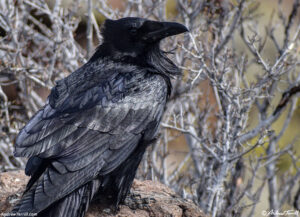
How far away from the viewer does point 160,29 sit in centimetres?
555

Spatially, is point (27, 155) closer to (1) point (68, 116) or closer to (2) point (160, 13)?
(1) point (68, 116)

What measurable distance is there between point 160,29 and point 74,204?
2020 millimetres

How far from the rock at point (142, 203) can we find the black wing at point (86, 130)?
0.54 metres

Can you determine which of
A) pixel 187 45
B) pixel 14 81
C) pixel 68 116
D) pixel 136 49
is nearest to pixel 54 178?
pixel 68 116

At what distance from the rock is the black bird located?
156 millimetres

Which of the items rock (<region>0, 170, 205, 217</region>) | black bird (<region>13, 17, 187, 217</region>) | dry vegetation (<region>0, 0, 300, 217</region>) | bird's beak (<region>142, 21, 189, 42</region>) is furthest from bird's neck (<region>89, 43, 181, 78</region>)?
rock (<region>0, 170, 205, 217</region>)

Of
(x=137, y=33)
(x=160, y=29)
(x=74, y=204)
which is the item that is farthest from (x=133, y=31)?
(x=74, y=204)

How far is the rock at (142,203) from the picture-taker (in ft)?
16.7

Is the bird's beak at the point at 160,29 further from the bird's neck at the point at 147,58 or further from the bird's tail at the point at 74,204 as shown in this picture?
the bird's tail at the point at 74,204

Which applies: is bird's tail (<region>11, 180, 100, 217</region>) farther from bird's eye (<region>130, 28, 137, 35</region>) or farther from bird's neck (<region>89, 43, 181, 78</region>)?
bird's eye (<region>130, 28, 137, 35</region>)

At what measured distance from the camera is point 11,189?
5449 mm

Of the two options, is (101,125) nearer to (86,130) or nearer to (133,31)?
(86,130)

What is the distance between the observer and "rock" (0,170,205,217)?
5086mm

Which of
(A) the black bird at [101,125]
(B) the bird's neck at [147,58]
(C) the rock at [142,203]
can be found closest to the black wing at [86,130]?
(A) the black bird at [101,125]
